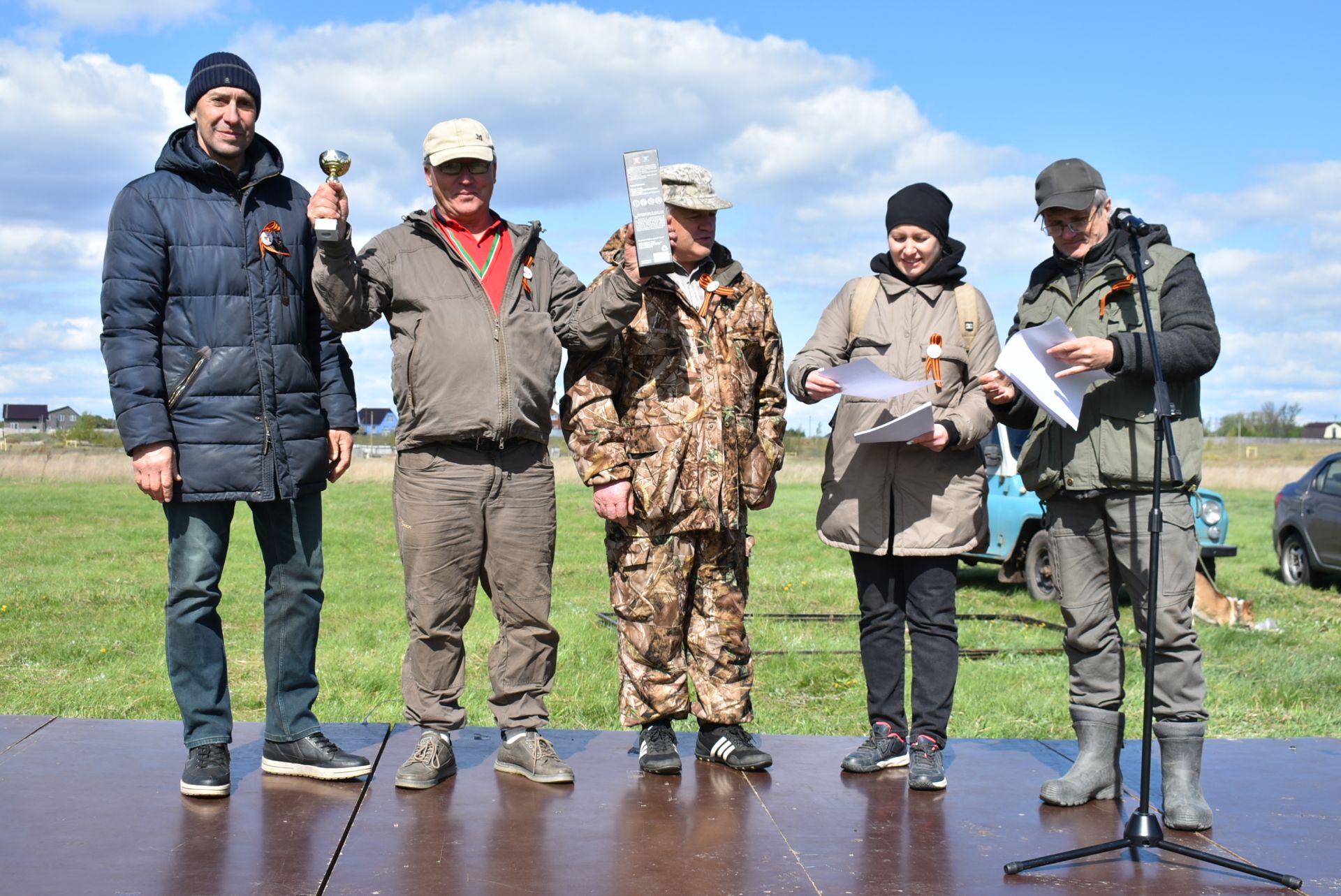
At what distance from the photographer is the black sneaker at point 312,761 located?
13.8ft

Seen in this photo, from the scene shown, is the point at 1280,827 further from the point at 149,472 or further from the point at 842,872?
the point at 149,472

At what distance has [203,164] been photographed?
13.0ft

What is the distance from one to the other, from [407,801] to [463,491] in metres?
1.03

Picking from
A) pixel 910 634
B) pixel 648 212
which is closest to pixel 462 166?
pixel 648 212

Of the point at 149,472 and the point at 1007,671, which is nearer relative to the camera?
the point at 149,472

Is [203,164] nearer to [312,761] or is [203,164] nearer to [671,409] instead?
[671,409]

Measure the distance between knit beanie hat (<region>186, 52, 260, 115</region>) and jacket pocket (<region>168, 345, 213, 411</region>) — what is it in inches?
33.4

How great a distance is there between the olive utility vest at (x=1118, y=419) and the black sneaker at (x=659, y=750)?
1.62 meters

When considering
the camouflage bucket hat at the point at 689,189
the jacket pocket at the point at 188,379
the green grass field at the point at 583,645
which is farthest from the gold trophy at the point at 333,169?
the green grass field at the point at 583,645

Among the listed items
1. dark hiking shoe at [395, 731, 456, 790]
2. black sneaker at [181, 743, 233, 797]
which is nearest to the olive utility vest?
dark hiking shoe at [395, 731, 456, 790]

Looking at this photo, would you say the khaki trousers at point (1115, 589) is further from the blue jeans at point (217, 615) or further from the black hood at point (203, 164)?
the black hood at point (203, 164)

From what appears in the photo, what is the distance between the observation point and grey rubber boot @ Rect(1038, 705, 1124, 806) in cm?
414

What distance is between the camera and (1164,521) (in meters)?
3.99

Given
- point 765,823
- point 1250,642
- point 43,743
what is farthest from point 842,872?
point 1250,642
